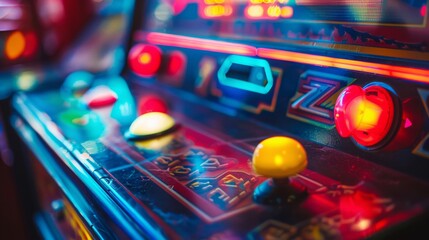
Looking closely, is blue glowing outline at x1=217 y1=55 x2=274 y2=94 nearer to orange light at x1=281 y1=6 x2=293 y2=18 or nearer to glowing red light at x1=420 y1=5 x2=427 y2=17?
orange light at x1=281 y1=6 x2=293 y2=18

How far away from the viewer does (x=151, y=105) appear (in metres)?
1.14

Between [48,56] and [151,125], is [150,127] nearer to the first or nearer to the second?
[151,125]

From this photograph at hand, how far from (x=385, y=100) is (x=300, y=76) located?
0.68 feet

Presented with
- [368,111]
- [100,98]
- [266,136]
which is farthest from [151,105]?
[368,111]

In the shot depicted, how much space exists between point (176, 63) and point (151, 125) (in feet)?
1.26

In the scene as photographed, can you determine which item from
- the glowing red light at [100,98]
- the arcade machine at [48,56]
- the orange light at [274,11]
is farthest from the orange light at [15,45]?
the orange light at [274,11]

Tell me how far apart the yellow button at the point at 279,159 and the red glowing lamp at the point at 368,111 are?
14 centimetres

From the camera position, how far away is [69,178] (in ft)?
2.90

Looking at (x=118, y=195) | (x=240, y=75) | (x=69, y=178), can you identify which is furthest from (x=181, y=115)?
(x=118, y=195)

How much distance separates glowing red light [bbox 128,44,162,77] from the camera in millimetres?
1297

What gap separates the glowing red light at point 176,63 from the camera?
122 centimetres

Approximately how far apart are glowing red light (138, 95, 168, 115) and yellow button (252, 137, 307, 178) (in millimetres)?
545

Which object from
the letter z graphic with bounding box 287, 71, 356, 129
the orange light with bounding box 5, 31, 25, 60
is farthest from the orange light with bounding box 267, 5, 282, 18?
the orange light with bounding box 5, 31, 25, 60

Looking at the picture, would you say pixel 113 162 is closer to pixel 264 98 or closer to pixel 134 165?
pixel 134 165
